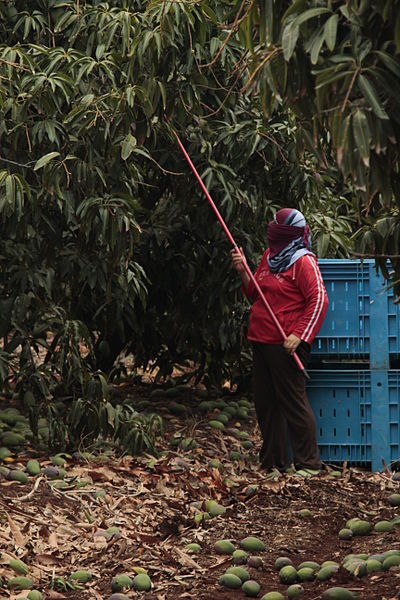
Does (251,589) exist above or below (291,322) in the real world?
below

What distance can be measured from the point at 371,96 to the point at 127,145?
3.02 meters

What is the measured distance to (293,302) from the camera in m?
6.50

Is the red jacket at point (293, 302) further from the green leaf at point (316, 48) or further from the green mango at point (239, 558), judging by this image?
the green leaf at point (316, 48)

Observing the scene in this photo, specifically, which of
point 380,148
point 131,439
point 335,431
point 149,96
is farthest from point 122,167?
point 380,148

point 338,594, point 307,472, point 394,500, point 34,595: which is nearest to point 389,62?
point 338,594

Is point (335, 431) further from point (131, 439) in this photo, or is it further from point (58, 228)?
point (58, 228)

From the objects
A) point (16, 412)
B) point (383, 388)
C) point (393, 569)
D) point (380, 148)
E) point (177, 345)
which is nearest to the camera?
point (380, 148)

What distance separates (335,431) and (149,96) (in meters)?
2.36

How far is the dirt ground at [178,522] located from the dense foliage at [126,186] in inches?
25.2

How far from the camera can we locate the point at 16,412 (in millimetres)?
7516

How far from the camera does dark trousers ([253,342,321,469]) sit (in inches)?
255

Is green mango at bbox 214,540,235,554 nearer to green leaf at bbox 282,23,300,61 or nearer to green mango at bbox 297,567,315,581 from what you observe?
green mango at bbox 297,567,315,581

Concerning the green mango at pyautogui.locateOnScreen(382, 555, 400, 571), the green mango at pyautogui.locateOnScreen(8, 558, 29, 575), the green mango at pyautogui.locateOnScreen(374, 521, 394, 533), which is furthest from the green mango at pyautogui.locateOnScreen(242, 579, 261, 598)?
the green mango at pyautogui.locateOnScreen(374, 521, 394, 533)

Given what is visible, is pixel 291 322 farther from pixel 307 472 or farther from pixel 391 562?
pixel 391 562
